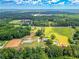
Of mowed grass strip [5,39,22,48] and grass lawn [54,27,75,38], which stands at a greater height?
mowed grass strip [5,39,22,48]

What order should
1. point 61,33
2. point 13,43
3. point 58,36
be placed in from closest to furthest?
point 13,43 < point 58,36 < point 61,33

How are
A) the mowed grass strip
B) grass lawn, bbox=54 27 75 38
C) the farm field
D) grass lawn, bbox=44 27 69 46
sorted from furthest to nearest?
1. grass lawn, bbox=54 27 75 38
2. the farm field
3. grass lawn, bbox=44 27 69 46
4. the mowed grass strip

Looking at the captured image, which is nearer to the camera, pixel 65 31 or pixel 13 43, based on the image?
pixel 13 43

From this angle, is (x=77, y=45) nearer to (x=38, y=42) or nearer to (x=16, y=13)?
(x=38, y=42)

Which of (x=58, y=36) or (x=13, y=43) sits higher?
(x=13, y=43)

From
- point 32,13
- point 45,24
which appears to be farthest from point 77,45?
point 32,13

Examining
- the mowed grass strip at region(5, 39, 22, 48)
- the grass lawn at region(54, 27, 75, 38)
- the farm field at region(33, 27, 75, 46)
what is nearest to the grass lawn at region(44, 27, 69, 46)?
the farm field at region(33, 27, 75, 46)

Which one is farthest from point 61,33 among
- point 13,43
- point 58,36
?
point 13,43

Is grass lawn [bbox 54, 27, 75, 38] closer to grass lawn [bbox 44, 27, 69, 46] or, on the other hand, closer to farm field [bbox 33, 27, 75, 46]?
farm field [bbox 33, 27, 75, 46]

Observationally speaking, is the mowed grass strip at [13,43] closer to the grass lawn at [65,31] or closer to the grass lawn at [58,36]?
the grass lawn at [58,36]

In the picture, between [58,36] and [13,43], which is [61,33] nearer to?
[58,36]

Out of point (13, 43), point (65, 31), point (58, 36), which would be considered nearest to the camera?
point (13, 43)

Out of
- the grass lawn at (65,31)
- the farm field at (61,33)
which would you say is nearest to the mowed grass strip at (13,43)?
the farm field at (61,33)
